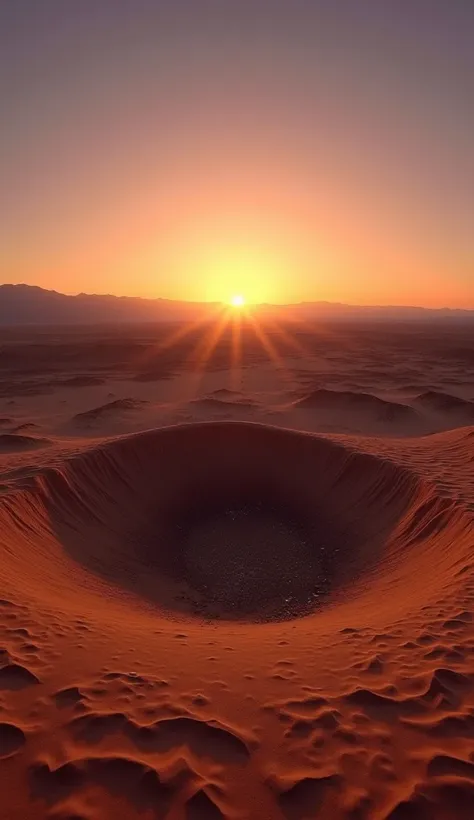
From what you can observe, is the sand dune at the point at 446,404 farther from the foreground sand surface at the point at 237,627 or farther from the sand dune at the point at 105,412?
the sand dune at the point at 105,412

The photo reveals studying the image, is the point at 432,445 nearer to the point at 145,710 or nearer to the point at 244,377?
the point at 145,710

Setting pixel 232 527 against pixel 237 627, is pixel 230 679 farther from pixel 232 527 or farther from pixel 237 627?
pixel 232 527

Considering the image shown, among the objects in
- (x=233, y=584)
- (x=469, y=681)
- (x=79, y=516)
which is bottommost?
(x=233, y=584)

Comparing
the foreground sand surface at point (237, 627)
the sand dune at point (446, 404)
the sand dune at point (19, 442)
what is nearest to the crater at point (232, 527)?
the foreground sand surface at point (237, 627)

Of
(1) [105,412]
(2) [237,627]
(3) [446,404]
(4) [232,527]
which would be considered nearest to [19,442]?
(1) [105,412]

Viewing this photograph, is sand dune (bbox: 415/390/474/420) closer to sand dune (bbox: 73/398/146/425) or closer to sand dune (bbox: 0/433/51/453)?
sand dune (bbox: 73/398/146/425)

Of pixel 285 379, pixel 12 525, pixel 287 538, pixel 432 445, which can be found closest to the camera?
pixel 12 525

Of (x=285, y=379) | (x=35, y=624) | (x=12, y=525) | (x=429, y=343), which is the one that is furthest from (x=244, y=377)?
(x=429, y=343)

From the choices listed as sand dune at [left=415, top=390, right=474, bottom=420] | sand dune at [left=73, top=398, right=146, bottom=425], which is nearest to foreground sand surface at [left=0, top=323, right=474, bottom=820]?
sand dune at [left=73, top=398, right=146, bottom=425]

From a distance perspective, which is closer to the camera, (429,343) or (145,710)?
(145,710)
